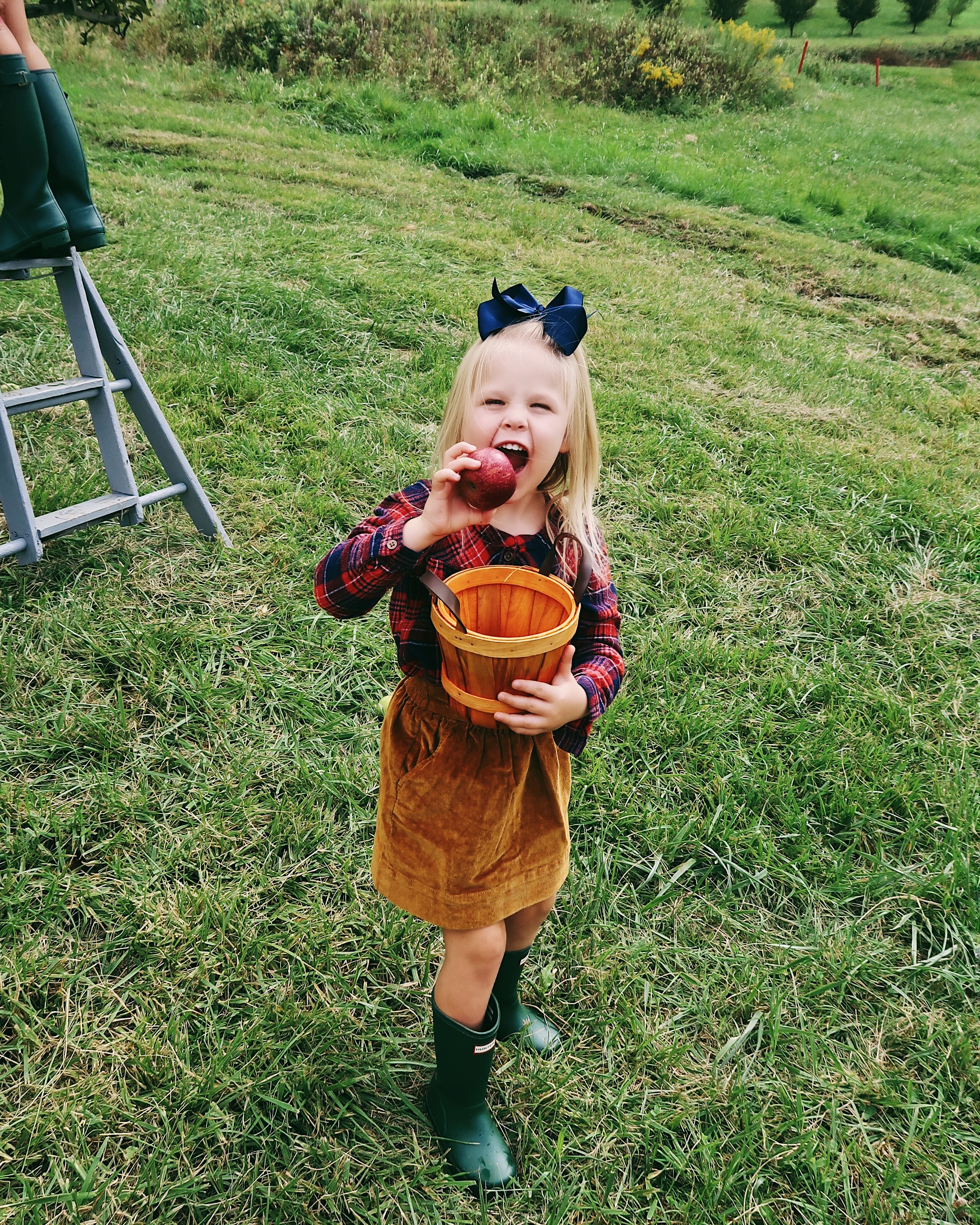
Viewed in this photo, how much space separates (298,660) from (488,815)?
145 cm

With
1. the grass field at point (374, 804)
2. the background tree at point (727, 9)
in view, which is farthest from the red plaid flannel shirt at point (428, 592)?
the background tree at point (727, 9)

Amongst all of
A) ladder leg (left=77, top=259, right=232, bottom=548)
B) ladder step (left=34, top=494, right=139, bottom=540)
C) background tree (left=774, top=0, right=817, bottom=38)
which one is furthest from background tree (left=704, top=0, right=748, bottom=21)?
ladder step (left=34, top=494, right=139, bottom=540)

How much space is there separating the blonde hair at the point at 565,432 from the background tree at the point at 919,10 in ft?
112

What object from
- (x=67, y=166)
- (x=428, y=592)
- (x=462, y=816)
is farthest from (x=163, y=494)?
(x=462, y=816)

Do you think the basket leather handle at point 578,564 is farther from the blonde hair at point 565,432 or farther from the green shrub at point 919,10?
the green shrub at point 919,10

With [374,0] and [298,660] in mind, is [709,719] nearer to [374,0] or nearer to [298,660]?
[298,660]

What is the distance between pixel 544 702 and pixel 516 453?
416 millimetres

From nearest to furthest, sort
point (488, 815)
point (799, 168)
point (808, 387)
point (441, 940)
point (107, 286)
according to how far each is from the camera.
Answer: point (488, 815)
point (441, 940)
point (107, 286)
point (808, 387)
point (799, 168)

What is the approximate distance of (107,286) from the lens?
475 centimetres

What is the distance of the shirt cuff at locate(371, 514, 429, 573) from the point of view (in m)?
1.38

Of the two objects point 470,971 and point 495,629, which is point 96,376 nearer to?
point 495,629

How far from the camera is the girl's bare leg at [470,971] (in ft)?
4.91

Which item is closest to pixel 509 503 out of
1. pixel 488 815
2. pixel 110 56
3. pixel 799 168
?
pixel 488 815

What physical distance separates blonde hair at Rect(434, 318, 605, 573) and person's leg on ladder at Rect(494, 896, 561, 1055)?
722 mm
